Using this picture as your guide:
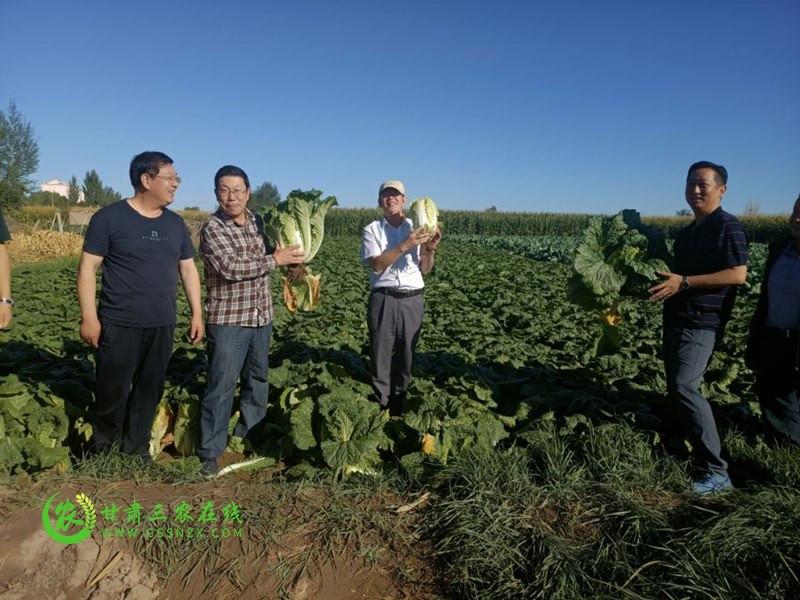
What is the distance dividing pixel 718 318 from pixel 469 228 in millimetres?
47923

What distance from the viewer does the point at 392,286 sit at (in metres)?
4.51


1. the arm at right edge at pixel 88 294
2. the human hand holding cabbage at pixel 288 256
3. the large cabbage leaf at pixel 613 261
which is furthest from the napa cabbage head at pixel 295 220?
the large cabbage leaf at pixel 613 261

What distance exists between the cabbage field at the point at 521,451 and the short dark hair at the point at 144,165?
187 cm

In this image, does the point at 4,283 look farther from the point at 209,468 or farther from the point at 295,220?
the point at 295,220

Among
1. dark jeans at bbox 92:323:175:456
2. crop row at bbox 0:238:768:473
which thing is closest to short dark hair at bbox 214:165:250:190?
dark jeans at bbox 92:323:175:456

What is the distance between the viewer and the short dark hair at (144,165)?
3.60 metres

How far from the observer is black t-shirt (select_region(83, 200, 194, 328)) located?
3547mm

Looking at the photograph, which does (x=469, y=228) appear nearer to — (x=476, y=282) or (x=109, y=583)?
(x=476, y=282)

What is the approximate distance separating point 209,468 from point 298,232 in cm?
217

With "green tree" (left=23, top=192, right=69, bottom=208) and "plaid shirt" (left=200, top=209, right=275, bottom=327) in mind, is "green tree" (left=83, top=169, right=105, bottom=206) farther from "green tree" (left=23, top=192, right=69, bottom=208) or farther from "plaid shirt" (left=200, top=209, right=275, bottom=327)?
"plaid shirt" (left=200, top=209, right=275, bottom=327)

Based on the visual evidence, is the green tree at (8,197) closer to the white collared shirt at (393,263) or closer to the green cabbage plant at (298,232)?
the green cabbage plant at (298,232)

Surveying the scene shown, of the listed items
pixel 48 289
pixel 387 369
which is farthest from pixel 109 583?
pixel 48 289

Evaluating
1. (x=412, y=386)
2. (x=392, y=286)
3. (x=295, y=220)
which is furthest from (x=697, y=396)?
(x=295, y=220)

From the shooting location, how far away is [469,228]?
1991 inches
